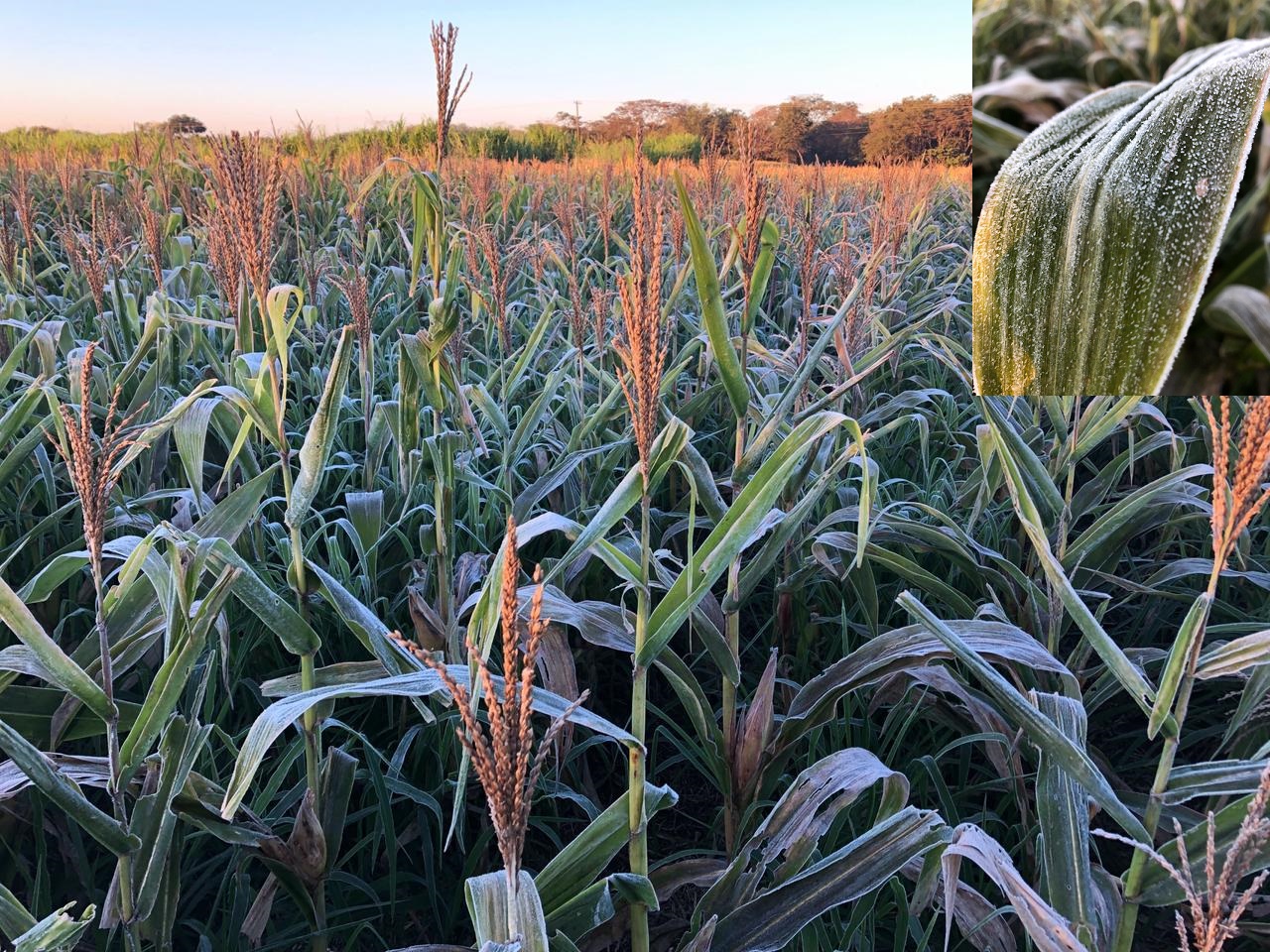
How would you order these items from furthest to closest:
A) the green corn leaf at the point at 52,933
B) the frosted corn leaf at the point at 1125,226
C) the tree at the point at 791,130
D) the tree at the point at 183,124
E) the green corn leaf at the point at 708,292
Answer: the tree at the point at 791,130, the tree at the point at 183,124, the frosted corn leaf at the point at 1125,226, the green corn leaf at the point at 708,292, the green corn leaf at the point at 52,933

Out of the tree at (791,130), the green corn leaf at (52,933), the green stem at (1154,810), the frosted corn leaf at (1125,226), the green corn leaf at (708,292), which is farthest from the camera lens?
the tree at (791,130)

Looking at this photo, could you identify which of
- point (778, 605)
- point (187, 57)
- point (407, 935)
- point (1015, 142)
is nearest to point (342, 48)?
point (187, 57)

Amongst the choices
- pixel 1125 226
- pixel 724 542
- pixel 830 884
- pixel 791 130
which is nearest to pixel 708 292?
pixel 724 542

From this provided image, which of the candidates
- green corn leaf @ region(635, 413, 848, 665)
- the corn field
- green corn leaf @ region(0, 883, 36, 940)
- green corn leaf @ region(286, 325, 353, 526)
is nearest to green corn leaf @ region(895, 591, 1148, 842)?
Answer: the corn field

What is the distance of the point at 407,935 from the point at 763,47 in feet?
13.6

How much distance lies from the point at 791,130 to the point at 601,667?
4.15 metres

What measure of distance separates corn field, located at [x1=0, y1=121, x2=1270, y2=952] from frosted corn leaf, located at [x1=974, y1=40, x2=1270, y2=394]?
1.20 ft

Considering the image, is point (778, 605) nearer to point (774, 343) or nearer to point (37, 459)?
point (37, 459)

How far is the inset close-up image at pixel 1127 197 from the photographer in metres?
1.95

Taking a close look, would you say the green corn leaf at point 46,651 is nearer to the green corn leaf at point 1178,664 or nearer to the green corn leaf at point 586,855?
the green corn leaf at point 586,855

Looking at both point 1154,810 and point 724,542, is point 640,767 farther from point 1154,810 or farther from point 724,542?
point 1154,810

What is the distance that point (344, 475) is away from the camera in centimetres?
140

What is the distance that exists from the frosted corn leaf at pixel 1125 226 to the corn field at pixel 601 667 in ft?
1.20

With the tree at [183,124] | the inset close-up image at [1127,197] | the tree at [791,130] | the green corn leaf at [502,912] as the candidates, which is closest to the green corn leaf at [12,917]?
the green corn leaf at [502,912]
